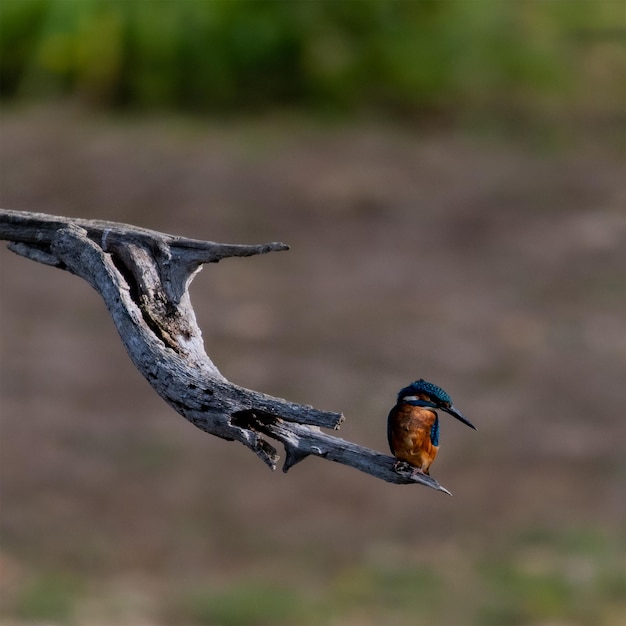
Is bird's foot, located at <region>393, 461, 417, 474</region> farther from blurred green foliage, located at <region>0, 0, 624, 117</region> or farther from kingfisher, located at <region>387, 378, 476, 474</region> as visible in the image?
blurred green foliage, located at <region>0, 0, 624, 117</region>

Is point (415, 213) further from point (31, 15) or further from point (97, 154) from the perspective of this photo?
point (31, 15)

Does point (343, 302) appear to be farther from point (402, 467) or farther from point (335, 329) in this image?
point (402, 467)

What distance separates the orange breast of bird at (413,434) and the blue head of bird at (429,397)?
2cm

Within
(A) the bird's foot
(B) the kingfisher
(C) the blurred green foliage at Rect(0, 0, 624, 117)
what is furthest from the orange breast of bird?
(C) the blurred green foliage at Rect(0, 0, 624, 117)

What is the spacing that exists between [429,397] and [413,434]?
0.09m

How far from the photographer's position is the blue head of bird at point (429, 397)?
238cm

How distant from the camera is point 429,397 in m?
2.40

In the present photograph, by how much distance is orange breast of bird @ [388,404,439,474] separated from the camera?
7.54 feet

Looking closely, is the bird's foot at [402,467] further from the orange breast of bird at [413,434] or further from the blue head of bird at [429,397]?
the blue head of bird at [429,397]

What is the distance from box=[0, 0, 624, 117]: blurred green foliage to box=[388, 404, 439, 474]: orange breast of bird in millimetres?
10959

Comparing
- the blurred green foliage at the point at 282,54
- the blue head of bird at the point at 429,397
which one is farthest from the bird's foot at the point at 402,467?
the blurred green foliage at the point at 282,54

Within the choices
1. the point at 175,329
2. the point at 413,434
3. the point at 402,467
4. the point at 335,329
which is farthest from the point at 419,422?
the point at 335,329

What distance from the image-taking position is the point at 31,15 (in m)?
13.3

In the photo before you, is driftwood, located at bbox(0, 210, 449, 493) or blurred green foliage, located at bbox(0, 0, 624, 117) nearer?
driftwood, located at bbox(0, 210, 449, 493)
